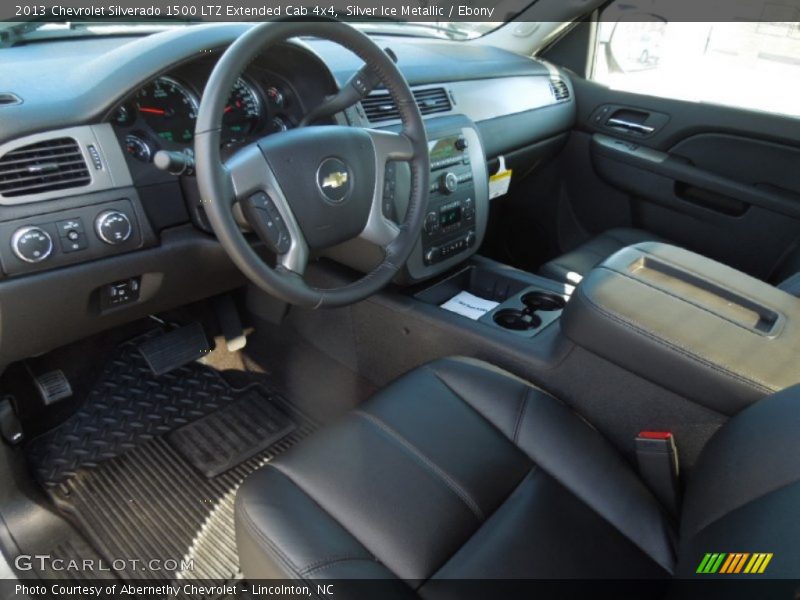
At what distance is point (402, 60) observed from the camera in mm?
1906

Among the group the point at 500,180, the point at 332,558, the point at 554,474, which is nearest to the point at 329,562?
the point at 332,558

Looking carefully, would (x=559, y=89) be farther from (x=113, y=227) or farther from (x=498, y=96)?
(x=113, y=227)

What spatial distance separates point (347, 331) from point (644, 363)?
0.89 m

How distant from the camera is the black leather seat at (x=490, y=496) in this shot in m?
0.87

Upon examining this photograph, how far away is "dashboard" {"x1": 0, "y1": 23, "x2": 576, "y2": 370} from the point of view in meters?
1.12

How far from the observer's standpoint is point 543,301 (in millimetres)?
1636

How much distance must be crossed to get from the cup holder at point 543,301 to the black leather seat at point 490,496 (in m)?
0.43

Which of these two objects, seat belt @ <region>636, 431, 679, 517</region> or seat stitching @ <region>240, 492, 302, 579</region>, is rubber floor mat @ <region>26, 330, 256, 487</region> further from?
seat belt @ <region>636, 431, 679, 517</region>

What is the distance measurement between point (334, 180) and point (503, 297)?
2.41ft

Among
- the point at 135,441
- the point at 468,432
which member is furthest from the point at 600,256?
the point at 135,441

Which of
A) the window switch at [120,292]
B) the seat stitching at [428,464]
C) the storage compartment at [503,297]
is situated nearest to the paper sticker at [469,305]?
the storage compartment at [503,297]

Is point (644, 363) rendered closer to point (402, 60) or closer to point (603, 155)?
point (402, 60)

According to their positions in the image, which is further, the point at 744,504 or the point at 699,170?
the point at 699,170

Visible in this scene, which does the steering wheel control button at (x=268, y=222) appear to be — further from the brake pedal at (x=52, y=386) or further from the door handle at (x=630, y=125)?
the door handle at (x=630, y=125)
